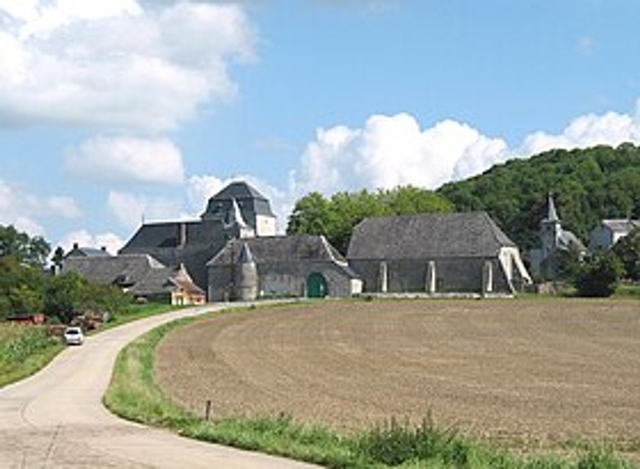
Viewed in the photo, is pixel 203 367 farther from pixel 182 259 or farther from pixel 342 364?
pixel 182 259

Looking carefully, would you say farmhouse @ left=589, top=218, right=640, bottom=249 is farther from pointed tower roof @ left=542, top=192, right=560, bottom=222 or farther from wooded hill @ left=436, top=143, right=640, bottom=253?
pointed tower roof @ left=542, top=192, right=560, bottom=222

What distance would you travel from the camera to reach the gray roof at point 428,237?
99.6 meters

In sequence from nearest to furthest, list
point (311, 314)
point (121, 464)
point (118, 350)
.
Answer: point (121, 464) < point (118, 350) < point (311, 314)

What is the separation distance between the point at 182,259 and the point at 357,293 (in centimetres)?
2682

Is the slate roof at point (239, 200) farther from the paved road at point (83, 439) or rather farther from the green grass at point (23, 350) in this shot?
the paved road at point (83, 439)

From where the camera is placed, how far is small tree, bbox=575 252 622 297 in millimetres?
86125

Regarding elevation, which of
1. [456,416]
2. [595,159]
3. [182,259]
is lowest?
[456,416]

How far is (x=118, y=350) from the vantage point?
51.7m

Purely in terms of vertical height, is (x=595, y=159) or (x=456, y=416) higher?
(x=595, y=159)

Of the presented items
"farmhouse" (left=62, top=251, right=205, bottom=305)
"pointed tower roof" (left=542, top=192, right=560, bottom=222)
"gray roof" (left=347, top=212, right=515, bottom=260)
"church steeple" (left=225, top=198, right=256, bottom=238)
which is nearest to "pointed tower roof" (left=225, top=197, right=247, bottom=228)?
"church steeple" (left=225, top=198, right=256, bottom=238)

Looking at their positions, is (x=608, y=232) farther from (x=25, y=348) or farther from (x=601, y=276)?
(x=25, y=348)

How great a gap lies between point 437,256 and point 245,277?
18.4 m

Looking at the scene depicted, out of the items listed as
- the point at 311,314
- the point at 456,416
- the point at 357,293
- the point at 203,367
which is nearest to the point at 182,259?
the point at 357,293

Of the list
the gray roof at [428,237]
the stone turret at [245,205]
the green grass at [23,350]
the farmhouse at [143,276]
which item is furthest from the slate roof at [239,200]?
the green grass at [23,350]
